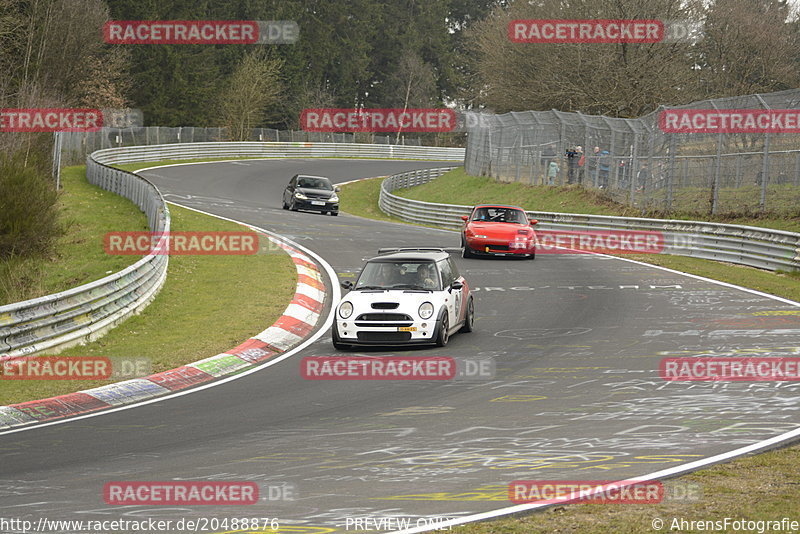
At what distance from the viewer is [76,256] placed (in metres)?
27.7

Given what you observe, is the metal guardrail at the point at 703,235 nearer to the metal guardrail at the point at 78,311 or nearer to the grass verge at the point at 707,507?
the metal guardrail at the point at 78,311

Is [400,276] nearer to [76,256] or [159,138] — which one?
[76,256]

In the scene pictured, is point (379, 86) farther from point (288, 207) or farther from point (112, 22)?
point (288, 207)

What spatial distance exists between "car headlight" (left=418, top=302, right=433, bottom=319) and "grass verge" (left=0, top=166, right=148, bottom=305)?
10648 mm

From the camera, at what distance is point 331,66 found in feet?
354

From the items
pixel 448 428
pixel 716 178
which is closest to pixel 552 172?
pixel 716 178

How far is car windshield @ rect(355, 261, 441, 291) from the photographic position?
15.5m

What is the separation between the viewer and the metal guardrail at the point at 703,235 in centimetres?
2383

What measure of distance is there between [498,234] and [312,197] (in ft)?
52.9

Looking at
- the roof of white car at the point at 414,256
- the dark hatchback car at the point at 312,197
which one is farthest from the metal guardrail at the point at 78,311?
the dark hatchback car at the point at 312,197

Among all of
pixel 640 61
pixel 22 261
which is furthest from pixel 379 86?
pixel 22 261

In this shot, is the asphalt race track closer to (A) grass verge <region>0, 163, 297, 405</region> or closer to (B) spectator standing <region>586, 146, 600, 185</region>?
(A) grass verge <region>0, 163, 297, 405</region>

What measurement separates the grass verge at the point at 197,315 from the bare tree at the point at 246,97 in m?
59.7

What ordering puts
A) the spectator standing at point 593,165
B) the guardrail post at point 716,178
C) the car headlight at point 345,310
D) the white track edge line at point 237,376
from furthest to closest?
1. the spectator standing at point 593,165
2. the guardrail post at point 716,178
3. the car headlight at point 345,310
4. the white track edge line at point 237,376
